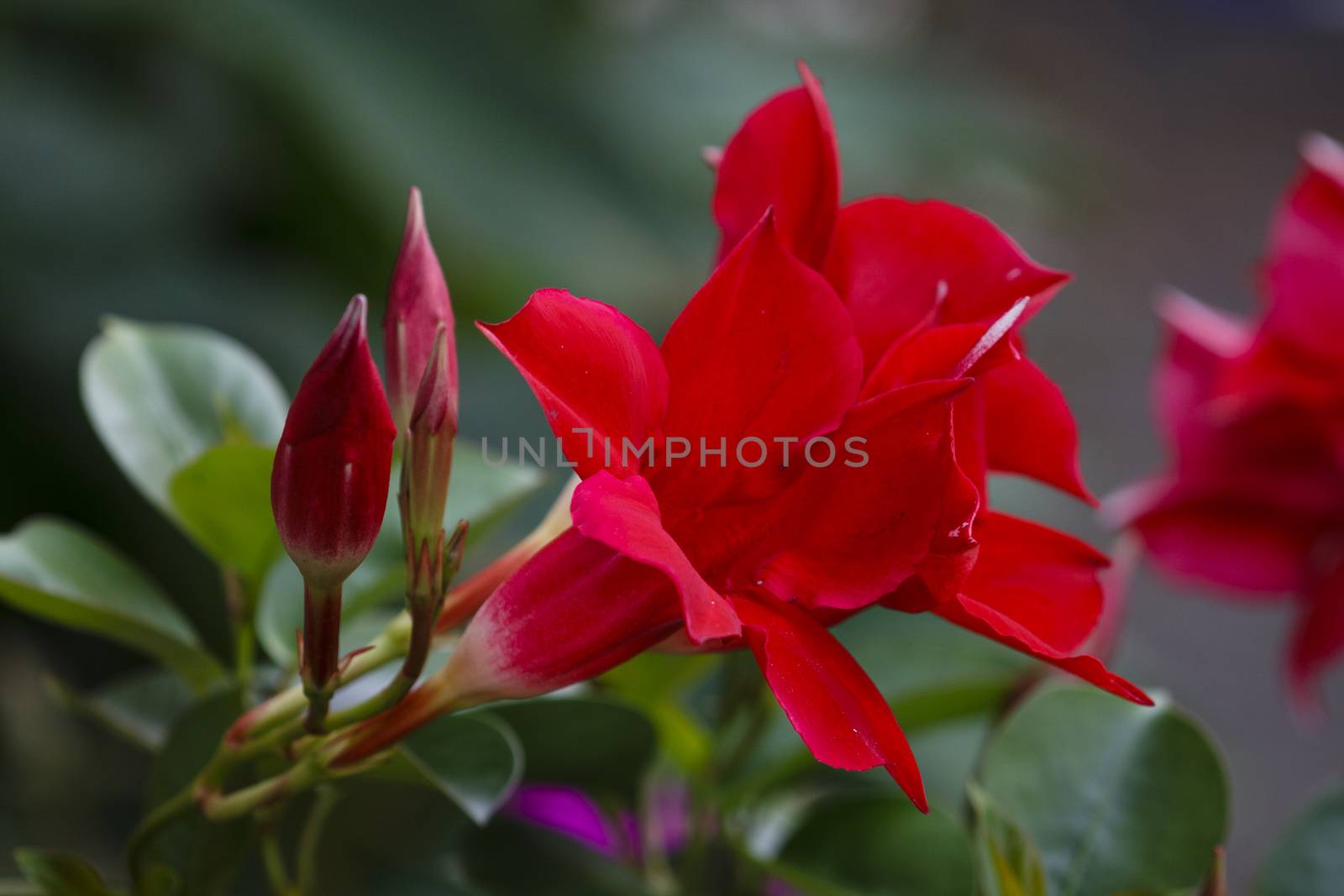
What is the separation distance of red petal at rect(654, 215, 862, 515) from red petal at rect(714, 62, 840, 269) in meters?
0.04

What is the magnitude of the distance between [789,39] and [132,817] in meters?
1.51

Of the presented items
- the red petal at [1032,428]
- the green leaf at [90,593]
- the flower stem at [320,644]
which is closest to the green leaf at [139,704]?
the green leaf at [90,593]

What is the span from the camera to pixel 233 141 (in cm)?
120

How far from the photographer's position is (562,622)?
0.74ft

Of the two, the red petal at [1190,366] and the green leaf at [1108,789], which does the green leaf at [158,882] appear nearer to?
the green leaf at [1108,789]

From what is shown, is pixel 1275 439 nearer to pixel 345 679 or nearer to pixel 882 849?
pixel 882 849

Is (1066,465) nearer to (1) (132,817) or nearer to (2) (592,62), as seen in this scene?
(1) (132,817)

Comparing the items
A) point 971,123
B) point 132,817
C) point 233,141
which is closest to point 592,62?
point 233,141

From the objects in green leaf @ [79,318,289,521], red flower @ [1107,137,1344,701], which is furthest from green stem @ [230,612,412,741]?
red flower @ [1107,137,1344,701]

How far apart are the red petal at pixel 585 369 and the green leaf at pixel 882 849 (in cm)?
17

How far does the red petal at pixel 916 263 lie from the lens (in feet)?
0.86

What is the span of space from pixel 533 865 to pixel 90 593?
14cm

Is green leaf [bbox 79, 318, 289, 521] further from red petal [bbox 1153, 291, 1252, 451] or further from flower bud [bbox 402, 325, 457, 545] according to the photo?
red petal [bbox 1153, 291, 1252, 451]

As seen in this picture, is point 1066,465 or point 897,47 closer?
point 1066,465
